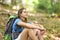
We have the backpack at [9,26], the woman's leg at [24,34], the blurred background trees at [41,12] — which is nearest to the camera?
the woman's leg at [24,34]

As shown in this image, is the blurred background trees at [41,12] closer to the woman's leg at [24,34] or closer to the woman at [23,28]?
the woman at [23,28]

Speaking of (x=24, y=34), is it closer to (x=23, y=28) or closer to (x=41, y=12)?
(x=23, y=28)

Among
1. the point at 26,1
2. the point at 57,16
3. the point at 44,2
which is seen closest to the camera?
the point at 57,16

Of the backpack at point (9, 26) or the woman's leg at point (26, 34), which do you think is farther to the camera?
the backpack at point (9, 26)

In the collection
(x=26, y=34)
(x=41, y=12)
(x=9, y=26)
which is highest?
(x=9, y=26)

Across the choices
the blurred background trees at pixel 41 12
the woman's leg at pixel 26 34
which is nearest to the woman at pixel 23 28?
the woman's leg at pixel 26 34

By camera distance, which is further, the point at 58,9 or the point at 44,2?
the point at 44,2

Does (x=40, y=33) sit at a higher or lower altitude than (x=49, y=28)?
higher

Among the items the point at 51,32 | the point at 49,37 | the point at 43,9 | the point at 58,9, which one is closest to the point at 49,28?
the point at 51,32

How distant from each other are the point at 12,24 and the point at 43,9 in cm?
1026

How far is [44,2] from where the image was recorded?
15.3 m

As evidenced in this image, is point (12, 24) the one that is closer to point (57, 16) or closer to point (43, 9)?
point (57, 16)

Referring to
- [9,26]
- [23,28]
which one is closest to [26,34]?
[23,28]

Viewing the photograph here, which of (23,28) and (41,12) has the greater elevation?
(23,28)
